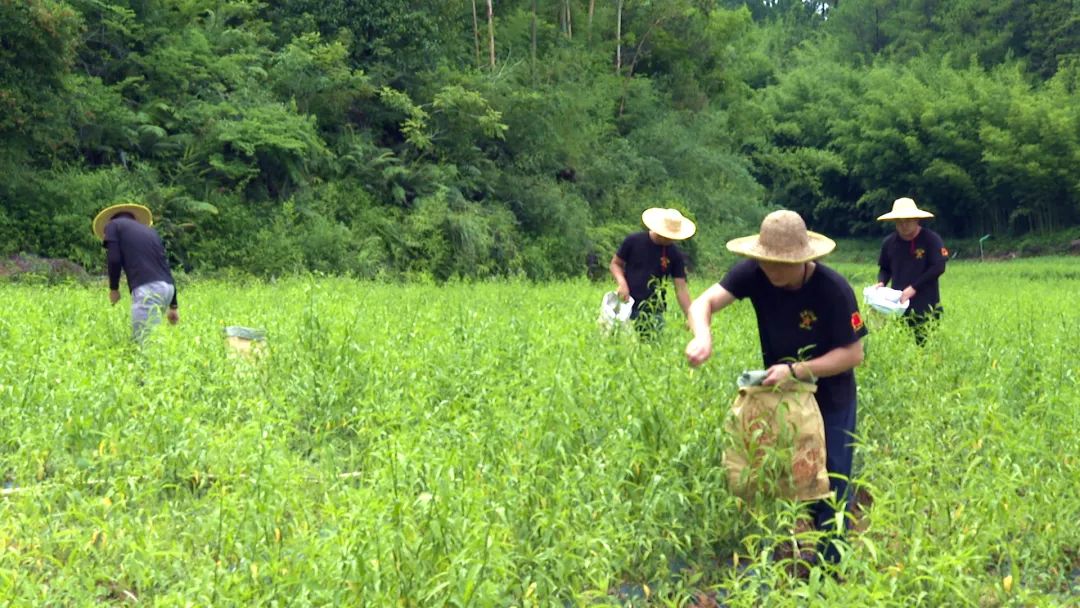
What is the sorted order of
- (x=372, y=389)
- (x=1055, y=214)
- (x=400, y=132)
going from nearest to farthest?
(x=372, y=389), (x=400, y=132), (x=1055, y=214)

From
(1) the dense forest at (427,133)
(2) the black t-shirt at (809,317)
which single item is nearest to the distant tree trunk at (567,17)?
(1) the dense forest at (427,133)

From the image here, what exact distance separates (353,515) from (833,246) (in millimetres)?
2147

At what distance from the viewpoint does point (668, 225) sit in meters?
8.02

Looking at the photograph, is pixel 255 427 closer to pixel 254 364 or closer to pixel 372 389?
pixel 372 389

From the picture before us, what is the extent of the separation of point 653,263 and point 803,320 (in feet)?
11.5

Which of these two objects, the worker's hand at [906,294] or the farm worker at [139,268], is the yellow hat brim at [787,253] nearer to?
the worker's hand at [906,294]

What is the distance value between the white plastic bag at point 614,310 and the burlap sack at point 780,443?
315 centimetres

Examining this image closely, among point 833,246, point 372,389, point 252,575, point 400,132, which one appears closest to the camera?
point 252,575

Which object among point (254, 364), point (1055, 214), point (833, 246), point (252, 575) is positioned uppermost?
point (833, 246)

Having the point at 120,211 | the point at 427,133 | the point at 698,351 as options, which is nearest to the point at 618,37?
the point at 427,133

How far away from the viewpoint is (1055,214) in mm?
45531

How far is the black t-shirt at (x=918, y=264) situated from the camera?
28.7 feet

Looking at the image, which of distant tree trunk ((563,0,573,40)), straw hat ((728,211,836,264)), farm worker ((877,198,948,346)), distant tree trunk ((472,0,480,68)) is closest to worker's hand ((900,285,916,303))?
farm worker ((877,198,948,346))

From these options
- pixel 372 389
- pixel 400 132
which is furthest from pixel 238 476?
pixel 400 132
